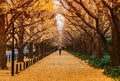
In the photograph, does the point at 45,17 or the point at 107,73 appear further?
the point at 45,17

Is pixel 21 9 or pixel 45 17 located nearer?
pixel 21 9

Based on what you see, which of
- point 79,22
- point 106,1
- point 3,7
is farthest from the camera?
point 79,22

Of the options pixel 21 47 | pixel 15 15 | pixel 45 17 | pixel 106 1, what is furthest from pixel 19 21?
pixel 106 1

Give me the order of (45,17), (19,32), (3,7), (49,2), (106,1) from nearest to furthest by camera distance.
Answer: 1. (106,1)
2. (3,7)
3. (49,2)
4. (45,17)
5. (19,32)

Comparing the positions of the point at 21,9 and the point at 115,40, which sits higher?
the point at 21,9

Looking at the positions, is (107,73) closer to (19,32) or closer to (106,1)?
(106,1)

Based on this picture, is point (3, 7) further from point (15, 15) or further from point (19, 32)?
point (19, 32)

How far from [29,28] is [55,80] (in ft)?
97.6

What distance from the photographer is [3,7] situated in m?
26.0

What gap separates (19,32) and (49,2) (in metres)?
12.3

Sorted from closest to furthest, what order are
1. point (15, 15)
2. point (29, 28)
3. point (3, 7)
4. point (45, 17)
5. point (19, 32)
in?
point (3, 7), point (15, 15), point (45, 17), point (19, 32), point (29, 28)

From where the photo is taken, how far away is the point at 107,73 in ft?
80.6

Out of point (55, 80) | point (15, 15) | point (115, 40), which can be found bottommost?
point (55, 80)

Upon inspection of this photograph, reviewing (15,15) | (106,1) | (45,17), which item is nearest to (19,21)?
(45,17)
